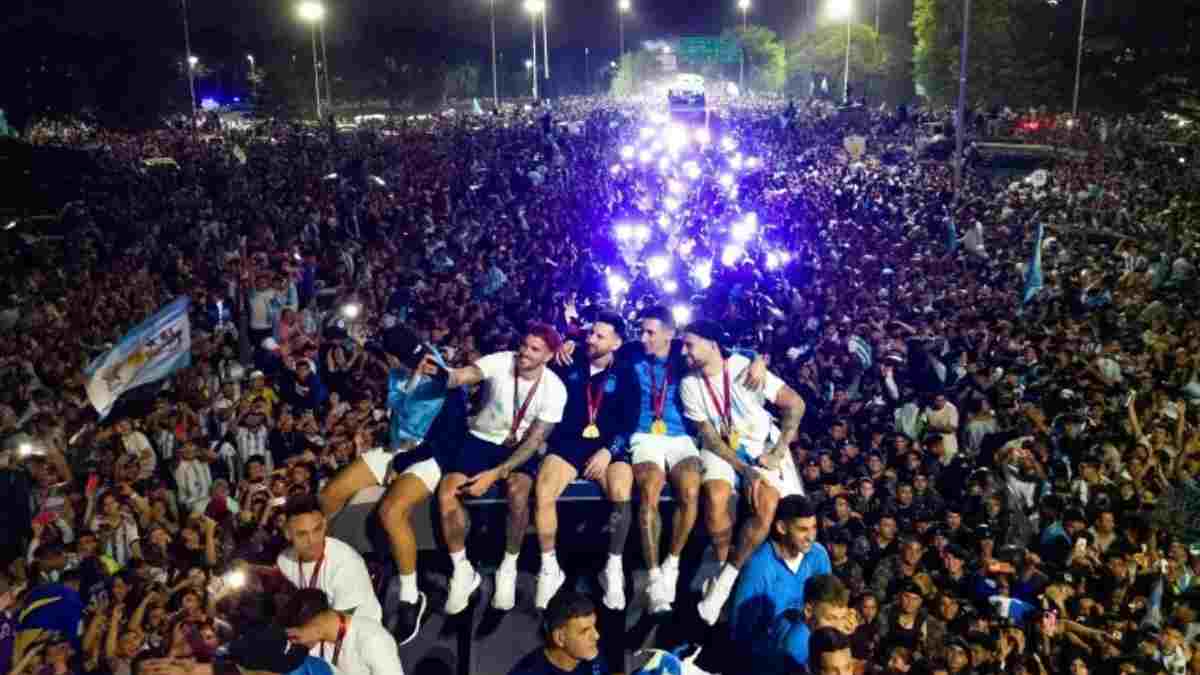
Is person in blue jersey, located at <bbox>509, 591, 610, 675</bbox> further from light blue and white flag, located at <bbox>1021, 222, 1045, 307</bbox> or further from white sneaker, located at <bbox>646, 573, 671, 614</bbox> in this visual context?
light blue and white flag, located at <bbox>1021, 222, 1045, 307</bbox>

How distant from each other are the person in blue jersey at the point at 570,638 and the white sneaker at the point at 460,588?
113 cm

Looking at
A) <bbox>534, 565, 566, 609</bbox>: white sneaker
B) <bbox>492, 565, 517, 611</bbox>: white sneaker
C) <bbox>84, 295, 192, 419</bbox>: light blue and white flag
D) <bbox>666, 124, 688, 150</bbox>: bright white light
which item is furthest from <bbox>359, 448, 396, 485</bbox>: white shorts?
<bbox>666, 124, 688, 150</bbox>: bright white light

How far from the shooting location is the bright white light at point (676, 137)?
122 ft

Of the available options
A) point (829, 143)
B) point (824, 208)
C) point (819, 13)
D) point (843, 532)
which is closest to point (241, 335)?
point (843, 532)

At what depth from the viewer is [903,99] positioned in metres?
69.0

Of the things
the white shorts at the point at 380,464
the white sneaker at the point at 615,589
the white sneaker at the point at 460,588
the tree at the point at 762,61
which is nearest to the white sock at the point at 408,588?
the white sneaker at the point at 460,588

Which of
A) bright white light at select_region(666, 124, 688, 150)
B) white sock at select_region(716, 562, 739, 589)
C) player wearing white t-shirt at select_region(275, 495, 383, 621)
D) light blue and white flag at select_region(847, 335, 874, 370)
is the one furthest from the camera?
bright white light at select_region(666, 124, 688, 150)

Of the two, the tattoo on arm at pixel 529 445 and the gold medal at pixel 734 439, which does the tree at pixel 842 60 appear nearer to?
the gold medal at pixel 734 439

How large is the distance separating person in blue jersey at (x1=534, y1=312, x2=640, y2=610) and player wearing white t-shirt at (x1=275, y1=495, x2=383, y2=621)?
96 cm

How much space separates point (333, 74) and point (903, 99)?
38841 mm

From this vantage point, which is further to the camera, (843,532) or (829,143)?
(829,143)

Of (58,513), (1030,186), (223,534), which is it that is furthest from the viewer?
(1030,186)

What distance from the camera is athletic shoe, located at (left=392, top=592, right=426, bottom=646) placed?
204 inches

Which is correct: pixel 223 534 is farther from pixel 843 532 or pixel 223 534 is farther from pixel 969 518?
pixel 969 518
